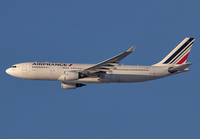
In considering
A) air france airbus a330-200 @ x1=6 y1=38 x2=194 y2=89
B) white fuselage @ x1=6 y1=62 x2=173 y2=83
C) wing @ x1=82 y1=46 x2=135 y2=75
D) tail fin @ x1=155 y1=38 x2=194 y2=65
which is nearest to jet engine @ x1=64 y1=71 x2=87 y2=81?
air france airbus a330-200 @ x1=6 y1=38 x2=194 y2=89

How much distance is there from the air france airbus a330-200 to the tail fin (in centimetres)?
267

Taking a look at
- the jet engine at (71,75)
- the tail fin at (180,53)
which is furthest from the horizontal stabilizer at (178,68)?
the jet engine at (71,75)

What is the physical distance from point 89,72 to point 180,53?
17.4 metres

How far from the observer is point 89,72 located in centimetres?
5003

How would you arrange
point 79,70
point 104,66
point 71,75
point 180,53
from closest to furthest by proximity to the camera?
point 71,75, point 104,66, point 79,70, point 180,53

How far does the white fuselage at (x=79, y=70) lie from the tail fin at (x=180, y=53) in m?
3.42

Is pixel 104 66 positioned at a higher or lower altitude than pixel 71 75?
higher

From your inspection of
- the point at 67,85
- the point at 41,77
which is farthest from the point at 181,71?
the point at 41,77

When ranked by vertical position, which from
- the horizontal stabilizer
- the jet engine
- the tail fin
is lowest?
the jet engine

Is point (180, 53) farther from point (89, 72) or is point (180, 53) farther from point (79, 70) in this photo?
point (79, 70)

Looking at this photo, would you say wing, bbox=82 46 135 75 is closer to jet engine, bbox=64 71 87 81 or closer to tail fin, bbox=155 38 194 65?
jet engine, bbox=64 71 87 81

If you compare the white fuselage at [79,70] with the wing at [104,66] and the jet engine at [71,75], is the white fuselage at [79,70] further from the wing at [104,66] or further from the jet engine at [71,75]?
the wing at [104,66]

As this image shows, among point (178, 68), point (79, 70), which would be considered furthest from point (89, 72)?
point (178, 68)

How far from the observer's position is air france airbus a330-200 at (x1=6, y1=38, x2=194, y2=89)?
163ft
